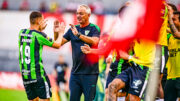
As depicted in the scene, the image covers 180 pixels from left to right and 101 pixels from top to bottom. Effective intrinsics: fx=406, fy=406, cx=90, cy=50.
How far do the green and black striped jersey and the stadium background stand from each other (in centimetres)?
1178

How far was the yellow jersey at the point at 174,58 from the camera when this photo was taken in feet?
28.3

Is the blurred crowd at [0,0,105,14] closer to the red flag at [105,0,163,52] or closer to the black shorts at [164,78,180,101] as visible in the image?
the black shorts at [164,78,180,101]

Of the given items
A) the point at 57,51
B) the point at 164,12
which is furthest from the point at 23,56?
the point at 57,51

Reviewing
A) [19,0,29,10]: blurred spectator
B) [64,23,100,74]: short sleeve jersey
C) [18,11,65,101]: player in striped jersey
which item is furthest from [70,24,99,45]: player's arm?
[19,0,29,10]: blurred spectator

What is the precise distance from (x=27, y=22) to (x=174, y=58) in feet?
48.9

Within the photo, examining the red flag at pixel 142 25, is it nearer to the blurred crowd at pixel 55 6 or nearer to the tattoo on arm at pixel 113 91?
the tattoo on arm at pixel 113 91

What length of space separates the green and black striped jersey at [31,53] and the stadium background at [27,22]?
11.8 m

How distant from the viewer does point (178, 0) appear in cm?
2230

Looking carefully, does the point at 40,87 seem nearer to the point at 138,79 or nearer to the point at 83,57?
the point at 83,57

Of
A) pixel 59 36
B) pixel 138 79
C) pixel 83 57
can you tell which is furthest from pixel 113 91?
pixel 59 36

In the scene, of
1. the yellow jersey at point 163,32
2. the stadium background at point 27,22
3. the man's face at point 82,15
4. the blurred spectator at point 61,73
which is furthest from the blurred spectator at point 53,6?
the yellow jersey at point 163,32

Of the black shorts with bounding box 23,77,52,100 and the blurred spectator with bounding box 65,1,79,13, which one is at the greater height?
the blurred spectator with bounding box 65,1,79,13

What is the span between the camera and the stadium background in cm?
2062

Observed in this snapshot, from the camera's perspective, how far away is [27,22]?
22.5 m
